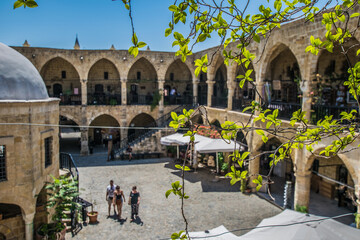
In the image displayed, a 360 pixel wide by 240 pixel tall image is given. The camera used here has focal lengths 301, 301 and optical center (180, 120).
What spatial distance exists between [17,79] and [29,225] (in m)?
4.33

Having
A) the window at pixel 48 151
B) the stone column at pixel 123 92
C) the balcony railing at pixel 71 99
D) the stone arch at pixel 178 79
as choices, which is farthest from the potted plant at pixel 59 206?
the stone arch at pixel 178 79

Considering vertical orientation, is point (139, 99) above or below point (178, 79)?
below

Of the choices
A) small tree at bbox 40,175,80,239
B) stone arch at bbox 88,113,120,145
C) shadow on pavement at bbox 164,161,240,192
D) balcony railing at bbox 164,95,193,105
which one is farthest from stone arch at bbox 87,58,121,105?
small tree at bbox 40,175,80,239

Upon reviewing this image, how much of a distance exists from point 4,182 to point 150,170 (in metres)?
9.36

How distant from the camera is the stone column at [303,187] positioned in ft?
36.4

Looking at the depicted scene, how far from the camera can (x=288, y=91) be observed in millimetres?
17672

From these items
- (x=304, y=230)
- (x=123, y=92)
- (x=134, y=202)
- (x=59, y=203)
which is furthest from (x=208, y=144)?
(x=123, y=92)

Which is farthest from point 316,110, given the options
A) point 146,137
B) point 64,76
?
point 64,76

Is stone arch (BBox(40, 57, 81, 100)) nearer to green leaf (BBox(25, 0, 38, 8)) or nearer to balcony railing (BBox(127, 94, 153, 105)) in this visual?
balcony railing (BBox(127, 94, 153, 105))

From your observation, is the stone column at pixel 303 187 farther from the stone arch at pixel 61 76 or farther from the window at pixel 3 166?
the stone arch at pixel 61 76

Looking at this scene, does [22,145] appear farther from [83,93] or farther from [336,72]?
[83,93]

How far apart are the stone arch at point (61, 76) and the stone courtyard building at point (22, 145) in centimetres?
1412

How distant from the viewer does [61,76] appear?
2367 centimetres

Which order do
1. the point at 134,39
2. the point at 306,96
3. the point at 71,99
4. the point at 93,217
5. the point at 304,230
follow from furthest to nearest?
the point at 71,99 → the point at 306,96 → the point at 93,217 → the point at 304,230 → the point at 134,39
